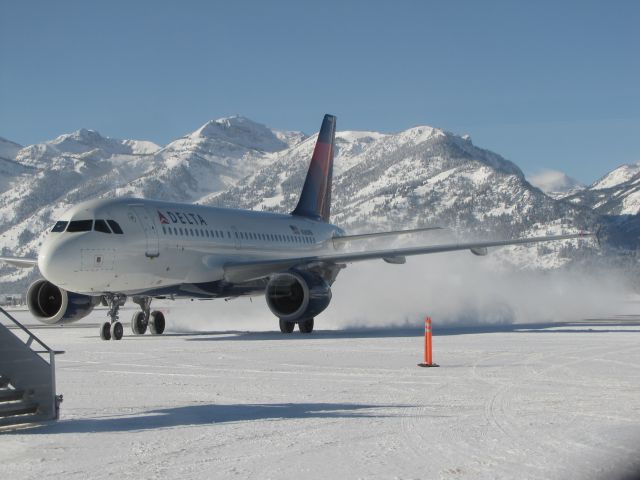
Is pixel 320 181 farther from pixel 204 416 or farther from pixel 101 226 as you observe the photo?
pixel 204 416

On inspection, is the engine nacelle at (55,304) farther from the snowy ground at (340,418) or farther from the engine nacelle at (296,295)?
the snowy ground at (340,418)

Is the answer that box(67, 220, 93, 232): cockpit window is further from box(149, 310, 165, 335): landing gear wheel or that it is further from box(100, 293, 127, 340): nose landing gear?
box(149, 310, 165, 335): landing gear wheel

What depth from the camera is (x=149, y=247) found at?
926 inches

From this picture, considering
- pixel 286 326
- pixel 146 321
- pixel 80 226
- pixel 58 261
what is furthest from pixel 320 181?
pixel 58 261

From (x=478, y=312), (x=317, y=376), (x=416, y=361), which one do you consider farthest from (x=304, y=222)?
(x=317, y=376)

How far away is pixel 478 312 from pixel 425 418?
26.0 metres

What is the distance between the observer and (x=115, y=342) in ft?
72.1

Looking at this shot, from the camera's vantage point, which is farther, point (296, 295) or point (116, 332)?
point (296, 295)

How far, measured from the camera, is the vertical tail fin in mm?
35469

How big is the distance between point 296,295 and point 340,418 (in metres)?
15.7

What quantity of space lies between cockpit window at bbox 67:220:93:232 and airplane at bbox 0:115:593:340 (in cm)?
3

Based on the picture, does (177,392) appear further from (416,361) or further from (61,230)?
(61,230)

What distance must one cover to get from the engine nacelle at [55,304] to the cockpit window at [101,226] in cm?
Answer: 342

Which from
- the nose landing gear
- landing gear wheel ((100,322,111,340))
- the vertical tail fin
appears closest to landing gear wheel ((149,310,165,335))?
the nose landing gear
